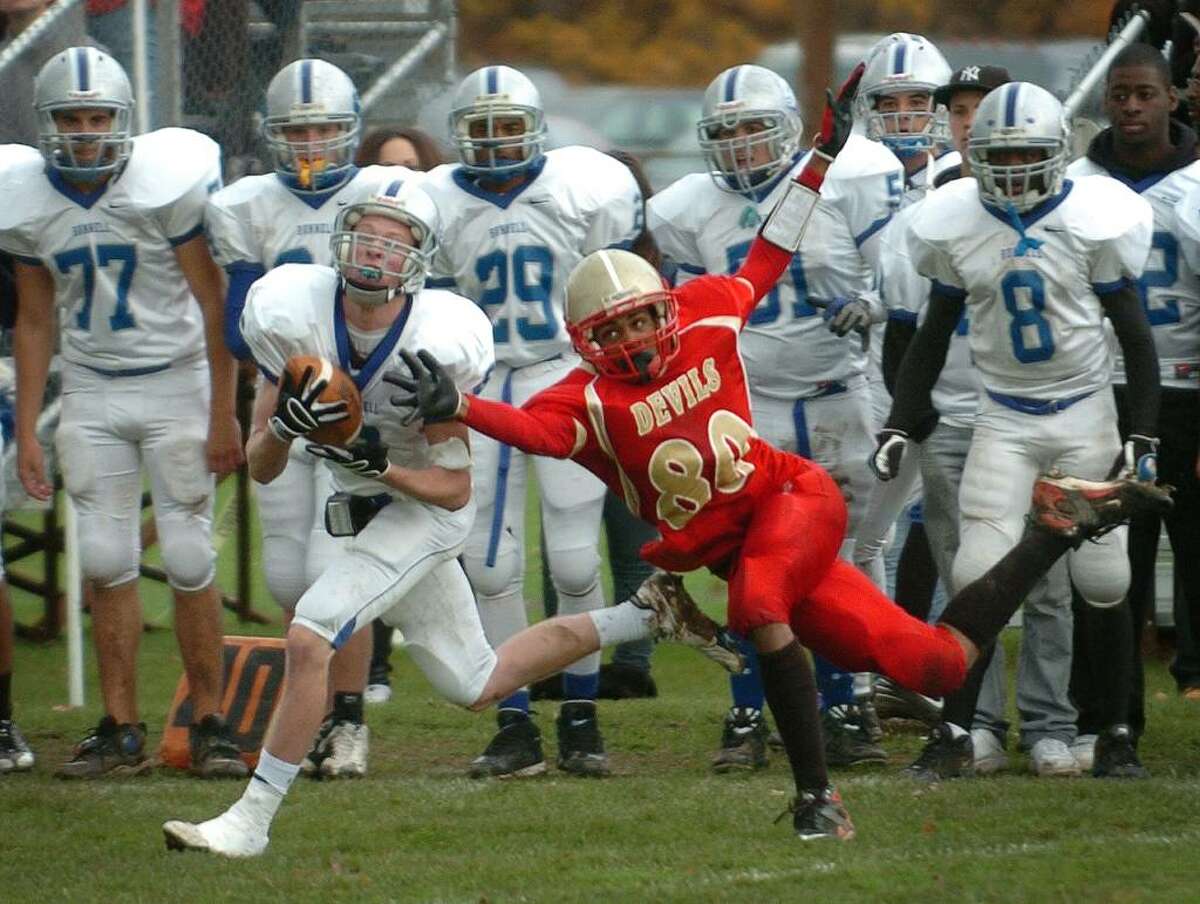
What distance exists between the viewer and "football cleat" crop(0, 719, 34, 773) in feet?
20.7

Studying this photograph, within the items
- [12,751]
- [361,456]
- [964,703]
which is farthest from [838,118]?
[12,751]

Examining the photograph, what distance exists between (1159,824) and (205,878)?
6.82 feet

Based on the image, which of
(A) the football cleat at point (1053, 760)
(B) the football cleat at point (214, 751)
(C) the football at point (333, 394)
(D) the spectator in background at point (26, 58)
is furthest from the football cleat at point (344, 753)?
(D) the spectator in background at point (26, 58)

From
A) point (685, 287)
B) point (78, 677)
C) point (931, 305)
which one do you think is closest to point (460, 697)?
point (685, 287)

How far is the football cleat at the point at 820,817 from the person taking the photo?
500 centimetres

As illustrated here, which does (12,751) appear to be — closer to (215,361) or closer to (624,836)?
(215,361)

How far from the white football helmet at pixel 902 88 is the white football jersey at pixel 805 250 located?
560 millimetres

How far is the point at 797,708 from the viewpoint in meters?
4.98

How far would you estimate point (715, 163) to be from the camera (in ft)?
20.9

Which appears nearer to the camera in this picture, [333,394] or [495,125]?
[333,394]

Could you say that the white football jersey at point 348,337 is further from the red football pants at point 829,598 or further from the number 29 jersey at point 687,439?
the red football pants at point 829,598

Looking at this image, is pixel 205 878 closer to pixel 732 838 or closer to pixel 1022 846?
pixel 732 838

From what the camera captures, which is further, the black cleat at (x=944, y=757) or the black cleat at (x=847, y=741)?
the black cleat at (x=847, y=741)

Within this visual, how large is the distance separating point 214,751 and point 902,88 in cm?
284
